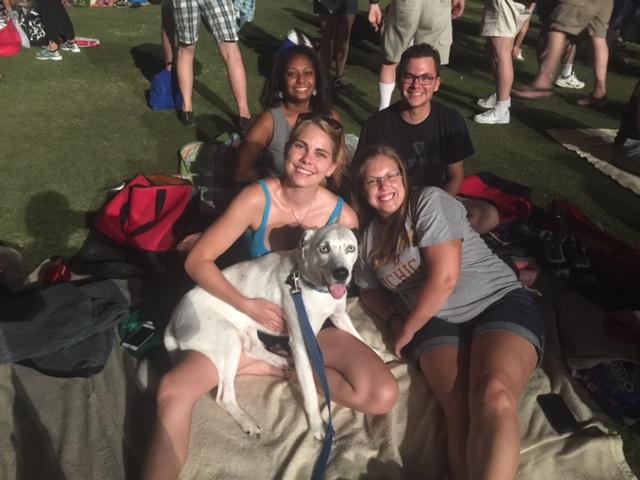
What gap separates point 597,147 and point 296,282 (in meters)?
5.02

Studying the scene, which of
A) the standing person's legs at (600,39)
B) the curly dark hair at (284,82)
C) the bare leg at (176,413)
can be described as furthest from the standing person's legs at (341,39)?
the bare leg at (176,413)

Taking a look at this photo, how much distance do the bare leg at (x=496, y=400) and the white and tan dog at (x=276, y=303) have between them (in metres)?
0.75

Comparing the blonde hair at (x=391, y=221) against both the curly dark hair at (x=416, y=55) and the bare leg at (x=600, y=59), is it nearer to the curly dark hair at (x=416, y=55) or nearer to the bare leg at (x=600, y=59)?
the curly dark hair at (x=416, y=55)

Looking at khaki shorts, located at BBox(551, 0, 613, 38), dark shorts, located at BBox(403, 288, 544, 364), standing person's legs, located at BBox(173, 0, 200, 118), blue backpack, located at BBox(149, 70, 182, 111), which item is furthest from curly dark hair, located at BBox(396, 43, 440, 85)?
khaki shorts, located at BBox(551, 0, 613, 38)

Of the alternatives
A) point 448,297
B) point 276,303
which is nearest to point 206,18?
point 276,303

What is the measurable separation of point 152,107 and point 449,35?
146 inches

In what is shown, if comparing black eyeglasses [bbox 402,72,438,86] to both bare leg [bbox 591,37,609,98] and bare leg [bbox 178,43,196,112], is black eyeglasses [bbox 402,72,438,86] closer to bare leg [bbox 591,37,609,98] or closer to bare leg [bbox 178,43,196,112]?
bare leg [bbox 178,43,196,112]

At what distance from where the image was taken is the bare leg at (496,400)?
2008mm

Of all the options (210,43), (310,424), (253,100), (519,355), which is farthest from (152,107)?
(519,355)

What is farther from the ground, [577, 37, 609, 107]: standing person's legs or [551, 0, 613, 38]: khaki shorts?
[551, 0, 613, 38]: khaki shorts

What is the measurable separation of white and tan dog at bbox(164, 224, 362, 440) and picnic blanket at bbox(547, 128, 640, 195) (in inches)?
161

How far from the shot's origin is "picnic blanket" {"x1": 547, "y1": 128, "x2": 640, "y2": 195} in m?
5.15

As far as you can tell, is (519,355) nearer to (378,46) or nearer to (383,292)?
(383,292)

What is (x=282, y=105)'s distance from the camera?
3635 millimetres
